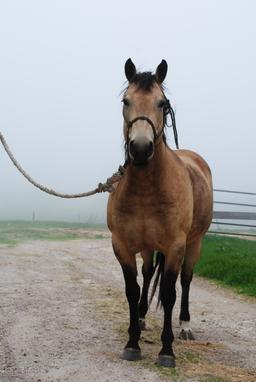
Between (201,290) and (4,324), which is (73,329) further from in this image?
(201,290)

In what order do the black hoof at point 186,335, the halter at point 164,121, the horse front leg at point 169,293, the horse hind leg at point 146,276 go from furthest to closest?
1. the horse hind leg at point 146,276
2. the black hoof at point 186,335
3. the horse front leg at point 169,293
4. the halter at point 164,121

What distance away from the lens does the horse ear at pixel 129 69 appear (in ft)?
14.5

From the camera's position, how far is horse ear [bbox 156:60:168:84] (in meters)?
4.48

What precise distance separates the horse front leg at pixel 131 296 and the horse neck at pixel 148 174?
1.87 feet

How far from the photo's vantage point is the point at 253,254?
10711 millimetres

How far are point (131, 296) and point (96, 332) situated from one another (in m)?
0.81

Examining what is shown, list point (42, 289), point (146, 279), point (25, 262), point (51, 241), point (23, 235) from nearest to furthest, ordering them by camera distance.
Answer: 1. point (146, 279)
2. point (42, 289)
3. point (25, 262)
4. point (51, 241)
5. point (23, 235)

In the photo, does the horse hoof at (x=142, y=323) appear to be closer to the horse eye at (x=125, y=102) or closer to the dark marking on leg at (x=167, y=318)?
the dark marking on leg at (x=167, y=318)

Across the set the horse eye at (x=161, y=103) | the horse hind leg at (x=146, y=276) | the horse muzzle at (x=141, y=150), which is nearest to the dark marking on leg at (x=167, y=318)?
the horse muzzle at (x=141, y=150)

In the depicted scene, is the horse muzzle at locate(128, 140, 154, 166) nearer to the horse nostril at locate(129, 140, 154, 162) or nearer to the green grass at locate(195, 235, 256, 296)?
the horse nostril at locate(129, 140, 154, 162)

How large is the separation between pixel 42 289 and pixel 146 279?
2.16 metres

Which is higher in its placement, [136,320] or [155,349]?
[136,320]

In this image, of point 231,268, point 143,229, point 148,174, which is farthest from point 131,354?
point 231,268

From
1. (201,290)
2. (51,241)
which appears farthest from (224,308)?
(51,241)
